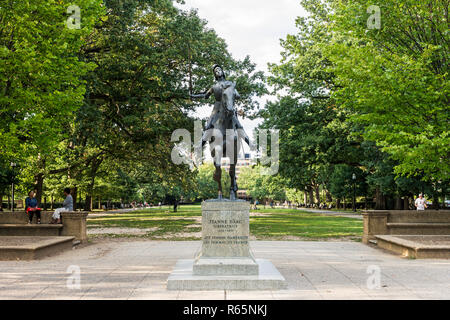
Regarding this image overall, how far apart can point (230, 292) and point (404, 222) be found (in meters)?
11.1

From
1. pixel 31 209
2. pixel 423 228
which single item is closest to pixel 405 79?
pixel 423 228

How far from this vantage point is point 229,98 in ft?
29.0

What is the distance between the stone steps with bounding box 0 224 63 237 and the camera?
47.2 feet

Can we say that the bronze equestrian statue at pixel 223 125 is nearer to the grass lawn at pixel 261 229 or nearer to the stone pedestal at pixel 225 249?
the stone pedestal at pixel 225 249

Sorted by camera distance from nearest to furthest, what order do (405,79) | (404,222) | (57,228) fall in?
(405,79)
(57,228)
(404,222)

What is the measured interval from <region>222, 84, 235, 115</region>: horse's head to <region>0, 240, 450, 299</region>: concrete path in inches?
145

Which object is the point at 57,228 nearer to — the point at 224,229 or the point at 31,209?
the point at 31,209

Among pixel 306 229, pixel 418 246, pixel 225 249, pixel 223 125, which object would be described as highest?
pixel 223 125

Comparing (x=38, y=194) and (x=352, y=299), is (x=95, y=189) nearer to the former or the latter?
(x=38, y=194)

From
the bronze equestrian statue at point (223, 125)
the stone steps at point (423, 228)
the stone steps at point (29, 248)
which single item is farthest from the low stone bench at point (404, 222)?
the stone steps at point (29, 248)

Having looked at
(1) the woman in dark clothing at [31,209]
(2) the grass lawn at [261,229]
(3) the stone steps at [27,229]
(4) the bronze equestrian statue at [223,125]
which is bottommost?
(2) the grass lawn at [261,229]

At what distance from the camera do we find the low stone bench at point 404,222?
1498cm

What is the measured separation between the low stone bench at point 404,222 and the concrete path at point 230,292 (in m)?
2.04

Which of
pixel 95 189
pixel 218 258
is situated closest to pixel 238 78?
pixel 218 258
